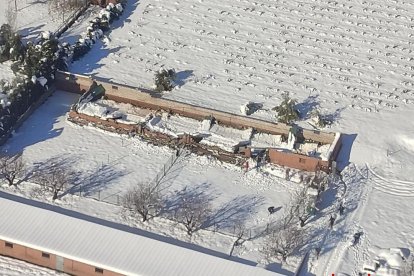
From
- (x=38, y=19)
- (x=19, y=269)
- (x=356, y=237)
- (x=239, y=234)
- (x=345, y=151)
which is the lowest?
(x=19, y=269)

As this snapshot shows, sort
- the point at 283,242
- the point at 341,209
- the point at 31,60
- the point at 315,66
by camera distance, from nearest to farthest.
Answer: the point at 283,242
the point at 341,209
the point at 31,60
the point at 315,66

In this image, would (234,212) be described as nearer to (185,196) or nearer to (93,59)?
(185,196)

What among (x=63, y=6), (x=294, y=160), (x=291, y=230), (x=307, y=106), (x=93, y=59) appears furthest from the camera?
(x=63, y=6)

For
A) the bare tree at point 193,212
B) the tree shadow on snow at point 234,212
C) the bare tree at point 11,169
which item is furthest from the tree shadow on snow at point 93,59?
the tree shadow on snow at point 234,212

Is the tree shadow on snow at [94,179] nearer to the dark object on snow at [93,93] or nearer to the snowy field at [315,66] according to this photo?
the dark object on snow at [93,93]

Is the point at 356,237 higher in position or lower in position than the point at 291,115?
lower

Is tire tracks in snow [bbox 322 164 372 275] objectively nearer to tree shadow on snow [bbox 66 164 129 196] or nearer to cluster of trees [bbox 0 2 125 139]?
tree shadow on snow [bbox 66 164 129 196]

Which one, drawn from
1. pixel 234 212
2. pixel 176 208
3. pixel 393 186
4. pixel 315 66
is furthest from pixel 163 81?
pixel 393 186

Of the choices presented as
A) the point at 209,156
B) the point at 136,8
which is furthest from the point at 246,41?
the point at 209,156
